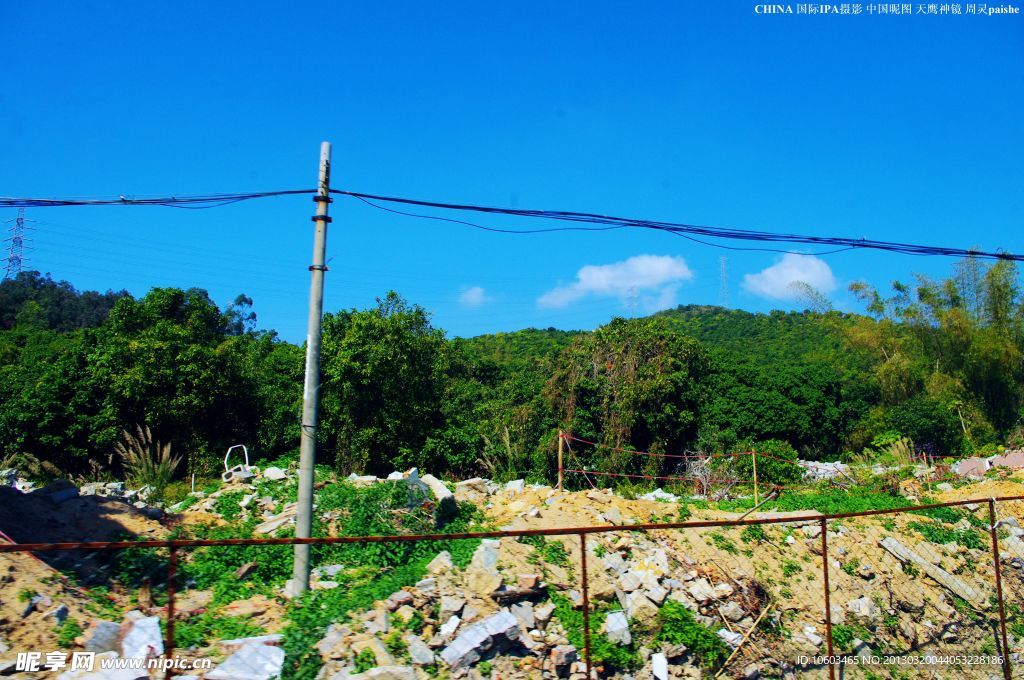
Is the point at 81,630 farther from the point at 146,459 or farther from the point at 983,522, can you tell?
the point at 983,522

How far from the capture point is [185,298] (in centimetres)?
2230

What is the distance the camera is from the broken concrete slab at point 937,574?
27.6 feet

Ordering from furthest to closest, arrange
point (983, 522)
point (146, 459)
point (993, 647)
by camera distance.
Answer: point (146, 459)
point (983, 522)
point (993, 647)

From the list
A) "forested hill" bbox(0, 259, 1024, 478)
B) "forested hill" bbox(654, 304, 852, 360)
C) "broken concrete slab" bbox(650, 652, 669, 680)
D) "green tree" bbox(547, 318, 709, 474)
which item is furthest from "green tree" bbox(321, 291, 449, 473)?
"forested hill" bbox(654, 304, 852, 360)

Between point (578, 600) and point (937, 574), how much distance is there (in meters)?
4.98

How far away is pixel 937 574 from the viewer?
342 inches

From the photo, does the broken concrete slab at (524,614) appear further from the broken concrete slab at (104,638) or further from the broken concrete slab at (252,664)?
the broken concrete slab at (104,638)

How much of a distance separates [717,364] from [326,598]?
20.9 m

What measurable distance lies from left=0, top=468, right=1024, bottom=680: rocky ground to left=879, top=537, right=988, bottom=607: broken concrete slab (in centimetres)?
2

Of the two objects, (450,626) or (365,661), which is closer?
(365,661)

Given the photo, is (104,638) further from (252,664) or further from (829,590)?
(829,590)

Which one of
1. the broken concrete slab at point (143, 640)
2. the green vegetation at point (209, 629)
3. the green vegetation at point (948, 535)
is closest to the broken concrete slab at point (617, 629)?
the green vegetation at point (209, 629)

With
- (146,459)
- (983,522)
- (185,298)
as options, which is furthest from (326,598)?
(185,298)

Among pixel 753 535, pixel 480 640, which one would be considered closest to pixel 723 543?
pixel 753 535
